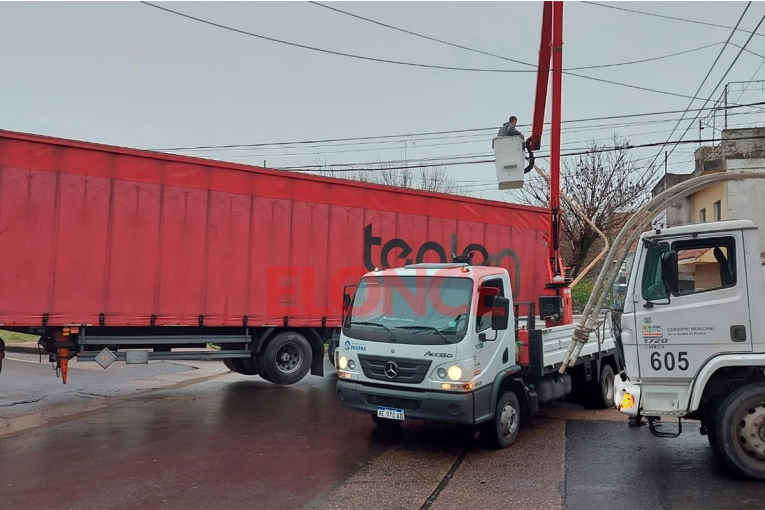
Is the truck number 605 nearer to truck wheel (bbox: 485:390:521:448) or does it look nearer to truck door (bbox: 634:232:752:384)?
truck door (bbox: 634:232:752:384)

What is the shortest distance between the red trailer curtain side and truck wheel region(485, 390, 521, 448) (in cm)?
401

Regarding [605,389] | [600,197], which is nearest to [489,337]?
[605,389]

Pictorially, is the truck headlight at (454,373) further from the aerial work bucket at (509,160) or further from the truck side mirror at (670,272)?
the aerial work bucket at (509,160)

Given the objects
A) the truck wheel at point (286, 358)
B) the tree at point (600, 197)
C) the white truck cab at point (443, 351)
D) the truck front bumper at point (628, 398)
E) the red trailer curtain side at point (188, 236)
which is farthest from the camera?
the tree at point (600, 197)

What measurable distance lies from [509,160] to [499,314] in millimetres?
4525

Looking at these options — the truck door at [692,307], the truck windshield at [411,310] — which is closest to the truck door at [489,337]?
the truck windshield at [411,310]

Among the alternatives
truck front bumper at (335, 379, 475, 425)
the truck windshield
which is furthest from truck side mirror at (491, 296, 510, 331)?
truck front bumper at (335, 379, 475, 425)

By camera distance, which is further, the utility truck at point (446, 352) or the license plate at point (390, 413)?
the license plate at point (390, 413)

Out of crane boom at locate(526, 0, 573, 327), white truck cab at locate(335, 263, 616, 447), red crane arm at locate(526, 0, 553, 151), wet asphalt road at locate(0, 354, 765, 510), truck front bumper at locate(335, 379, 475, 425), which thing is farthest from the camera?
red crane arm at locate(526, 0, 553, 151)

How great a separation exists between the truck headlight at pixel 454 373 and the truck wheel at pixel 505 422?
0.84 m

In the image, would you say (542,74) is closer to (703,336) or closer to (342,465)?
(703,336)

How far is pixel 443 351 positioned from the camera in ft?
20.7

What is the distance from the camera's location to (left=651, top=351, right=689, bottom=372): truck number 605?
5.81m

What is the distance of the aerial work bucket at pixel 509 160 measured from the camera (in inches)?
414
